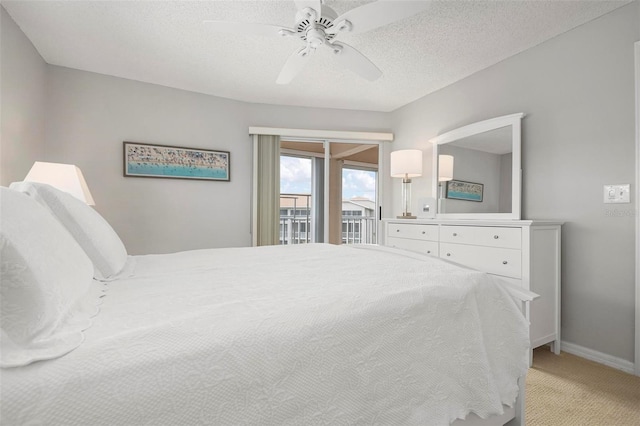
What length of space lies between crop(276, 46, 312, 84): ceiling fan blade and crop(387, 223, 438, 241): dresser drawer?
1837 millimetres

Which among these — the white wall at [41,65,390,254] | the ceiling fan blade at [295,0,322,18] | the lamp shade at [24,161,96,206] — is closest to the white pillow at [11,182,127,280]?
the lamp shade at [24,161,96,206]

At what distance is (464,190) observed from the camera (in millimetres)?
3145

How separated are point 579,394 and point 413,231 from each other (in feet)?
5.62

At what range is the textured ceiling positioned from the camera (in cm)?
215

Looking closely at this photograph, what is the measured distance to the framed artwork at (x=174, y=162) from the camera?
336 cm

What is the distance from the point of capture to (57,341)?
0.61 meters

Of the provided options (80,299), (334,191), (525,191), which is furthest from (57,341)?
(334,191)

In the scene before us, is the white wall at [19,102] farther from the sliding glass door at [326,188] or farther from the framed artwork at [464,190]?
the framed artwork at [464,190]

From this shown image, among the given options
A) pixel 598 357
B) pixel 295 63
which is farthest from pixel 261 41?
pixel 598 357

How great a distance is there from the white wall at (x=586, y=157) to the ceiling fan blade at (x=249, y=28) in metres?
2.12

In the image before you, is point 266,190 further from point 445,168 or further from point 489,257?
point 489,257

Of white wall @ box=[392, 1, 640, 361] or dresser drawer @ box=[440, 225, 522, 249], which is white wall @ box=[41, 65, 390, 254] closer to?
dresser drawer @ box=[440, 225, 522, 249]

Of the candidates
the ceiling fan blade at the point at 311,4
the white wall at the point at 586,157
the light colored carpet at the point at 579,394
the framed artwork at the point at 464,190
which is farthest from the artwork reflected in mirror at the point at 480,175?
the ceiling fan blade at the point at 311,4

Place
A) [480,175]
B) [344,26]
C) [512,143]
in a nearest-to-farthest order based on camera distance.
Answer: [344,26] → [512,143] → [480,175]
